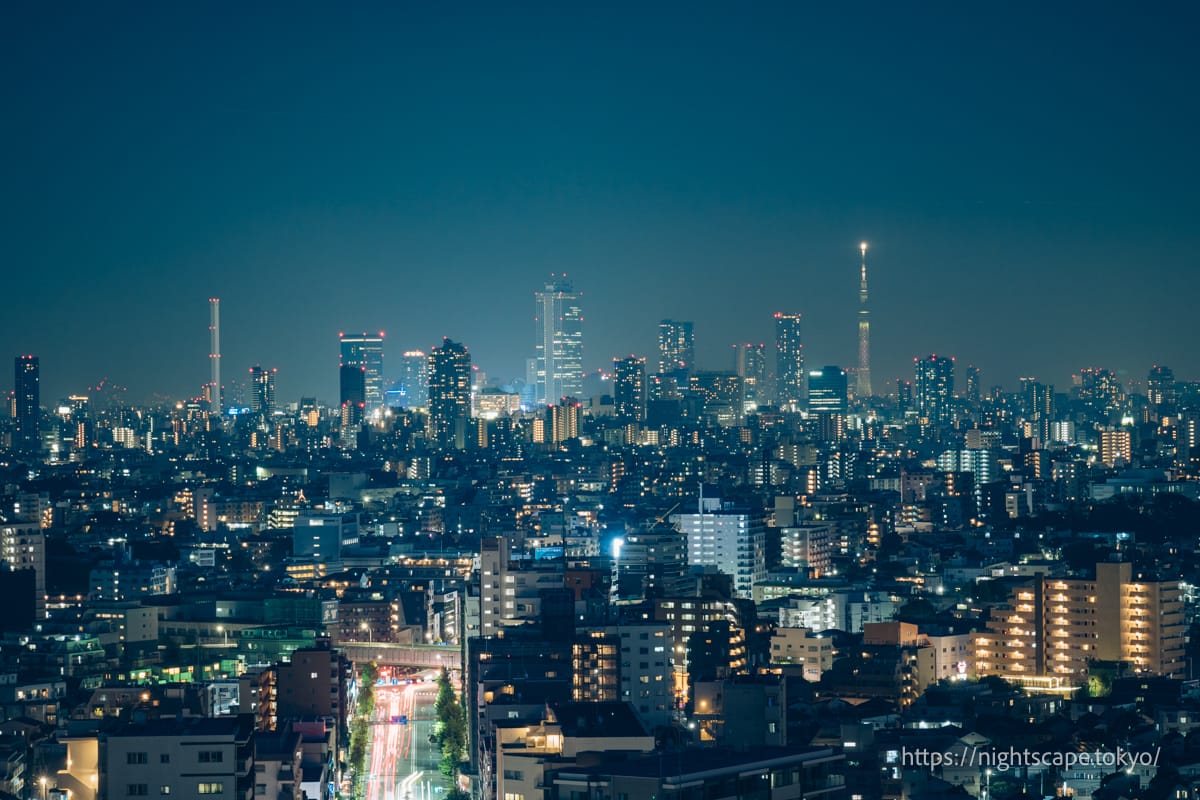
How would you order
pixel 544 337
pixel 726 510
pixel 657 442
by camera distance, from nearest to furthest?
pixel 726 510
pixel 657 442
pixel 544 337

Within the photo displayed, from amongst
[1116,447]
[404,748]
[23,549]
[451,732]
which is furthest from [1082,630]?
[1116,447]

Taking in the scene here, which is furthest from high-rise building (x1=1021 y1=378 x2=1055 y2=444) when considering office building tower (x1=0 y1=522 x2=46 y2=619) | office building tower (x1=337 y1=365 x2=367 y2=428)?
office building tower (x1=0 y1=522 x2=46 y2=619)

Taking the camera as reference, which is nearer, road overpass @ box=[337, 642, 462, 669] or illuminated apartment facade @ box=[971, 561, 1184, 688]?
illuminated apartment facade @ box=[971, 561, 1184, 688]

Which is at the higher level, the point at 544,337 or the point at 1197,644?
the point at 544,337

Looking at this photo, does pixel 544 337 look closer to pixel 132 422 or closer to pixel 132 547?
pixel 132 422

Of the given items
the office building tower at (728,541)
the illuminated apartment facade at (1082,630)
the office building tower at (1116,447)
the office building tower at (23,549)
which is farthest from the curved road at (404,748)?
the office building tower at (1116,447)

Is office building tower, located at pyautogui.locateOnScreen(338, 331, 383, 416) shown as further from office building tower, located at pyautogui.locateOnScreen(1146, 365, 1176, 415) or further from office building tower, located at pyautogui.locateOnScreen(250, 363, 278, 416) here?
office building tower, located at pyautogui.locateOnScreen(1146, 365, 1176, 415)

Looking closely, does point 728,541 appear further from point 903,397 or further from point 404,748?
point 903,397

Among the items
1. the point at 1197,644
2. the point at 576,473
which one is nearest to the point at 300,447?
the point at 576,473
